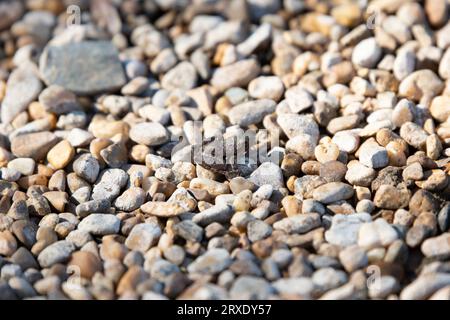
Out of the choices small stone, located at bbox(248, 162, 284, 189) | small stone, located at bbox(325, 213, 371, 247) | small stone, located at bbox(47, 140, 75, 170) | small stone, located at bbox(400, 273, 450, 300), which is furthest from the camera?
small stone, located at bbox(47, 140, 75, 170)

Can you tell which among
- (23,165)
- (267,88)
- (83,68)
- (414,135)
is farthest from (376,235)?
(83,68)

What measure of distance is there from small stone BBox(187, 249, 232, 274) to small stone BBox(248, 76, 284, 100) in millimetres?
648

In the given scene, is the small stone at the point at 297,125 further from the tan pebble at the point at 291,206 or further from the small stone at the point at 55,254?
the small stone at the point at 55,254

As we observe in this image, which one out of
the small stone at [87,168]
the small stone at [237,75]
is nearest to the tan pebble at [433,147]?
the small stone at [237,75]

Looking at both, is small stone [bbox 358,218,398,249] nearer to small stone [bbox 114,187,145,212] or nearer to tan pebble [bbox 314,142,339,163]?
tan pebble [bbox 314,142,339,163]

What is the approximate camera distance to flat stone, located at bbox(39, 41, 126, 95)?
2.00 meters

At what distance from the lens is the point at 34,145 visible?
180 cm

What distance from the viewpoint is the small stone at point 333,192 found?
156cm

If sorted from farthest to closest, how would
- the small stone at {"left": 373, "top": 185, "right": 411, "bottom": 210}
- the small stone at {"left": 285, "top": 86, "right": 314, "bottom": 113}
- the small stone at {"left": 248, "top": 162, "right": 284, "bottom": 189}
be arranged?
the small stone at {"left": 285, "top": 86, "right": 314, "bottom": 113}, the small stone at {"left": 248, "top": 162, "right": 284, "bottom": 189}, the small stone at {"left": 373, "top": 185, "right": 411, "bottom": 210}

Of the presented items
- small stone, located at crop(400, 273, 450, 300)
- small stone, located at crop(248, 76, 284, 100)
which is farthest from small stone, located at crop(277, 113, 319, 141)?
small stone, located at crop(400, 273, 450, 300)

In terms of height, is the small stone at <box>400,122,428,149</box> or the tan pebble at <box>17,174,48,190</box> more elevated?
the small stone at <box>400,122,428,149</box>

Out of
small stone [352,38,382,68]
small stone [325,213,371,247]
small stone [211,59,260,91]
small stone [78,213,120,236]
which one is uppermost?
small stone [352,38,382,68]
